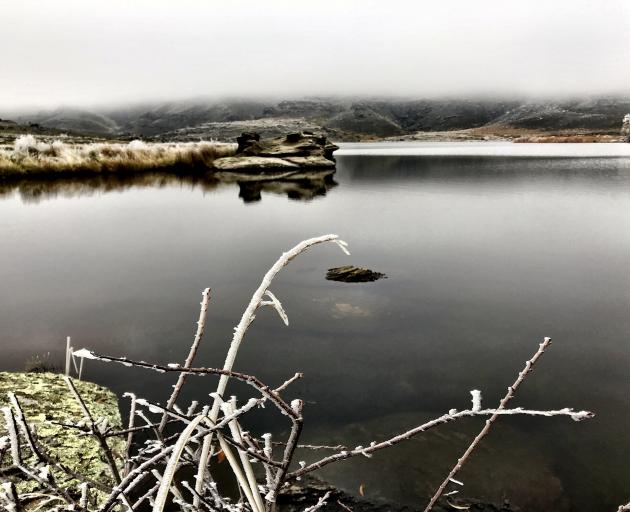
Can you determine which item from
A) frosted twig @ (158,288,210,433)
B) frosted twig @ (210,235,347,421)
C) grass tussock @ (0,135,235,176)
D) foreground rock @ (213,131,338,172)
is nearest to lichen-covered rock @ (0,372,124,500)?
frosted twig @ (158,288,210,433)

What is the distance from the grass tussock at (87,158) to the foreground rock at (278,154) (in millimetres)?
2728

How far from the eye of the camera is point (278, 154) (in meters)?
34.0

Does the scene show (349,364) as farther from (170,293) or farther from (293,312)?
(170,293)

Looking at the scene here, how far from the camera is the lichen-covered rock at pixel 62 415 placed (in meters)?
3.23

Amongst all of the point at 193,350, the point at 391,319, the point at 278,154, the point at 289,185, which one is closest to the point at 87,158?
the point at 289,185

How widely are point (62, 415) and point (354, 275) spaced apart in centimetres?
578

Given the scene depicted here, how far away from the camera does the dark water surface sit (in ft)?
A: 12.3

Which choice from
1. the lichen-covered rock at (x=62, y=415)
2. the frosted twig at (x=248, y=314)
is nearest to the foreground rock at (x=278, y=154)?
the lichen-covered rock at (x=62, y=415)

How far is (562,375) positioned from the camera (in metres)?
5.03

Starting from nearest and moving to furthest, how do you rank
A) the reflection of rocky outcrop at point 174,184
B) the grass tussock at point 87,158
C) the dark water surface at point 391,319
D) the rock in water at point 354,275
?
the dark water surface at point 391,319, the rock in water at point 354,275, the reflection of rocky outcrop at point 174,184, the grass tussock at point 87,158

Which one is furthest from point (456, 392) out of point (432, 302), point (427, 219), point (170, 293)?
point (427, 219)

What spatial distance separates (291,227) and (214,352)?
874cm

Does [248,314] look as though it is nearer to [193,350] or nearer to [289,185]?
[193,350]

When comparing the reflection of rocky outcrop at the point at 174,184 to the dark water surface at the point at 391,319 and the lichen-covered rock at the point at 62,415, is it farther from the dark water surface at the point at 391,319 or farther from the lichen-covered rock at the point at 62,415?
the lichen-covered rock at the point at 62,415
